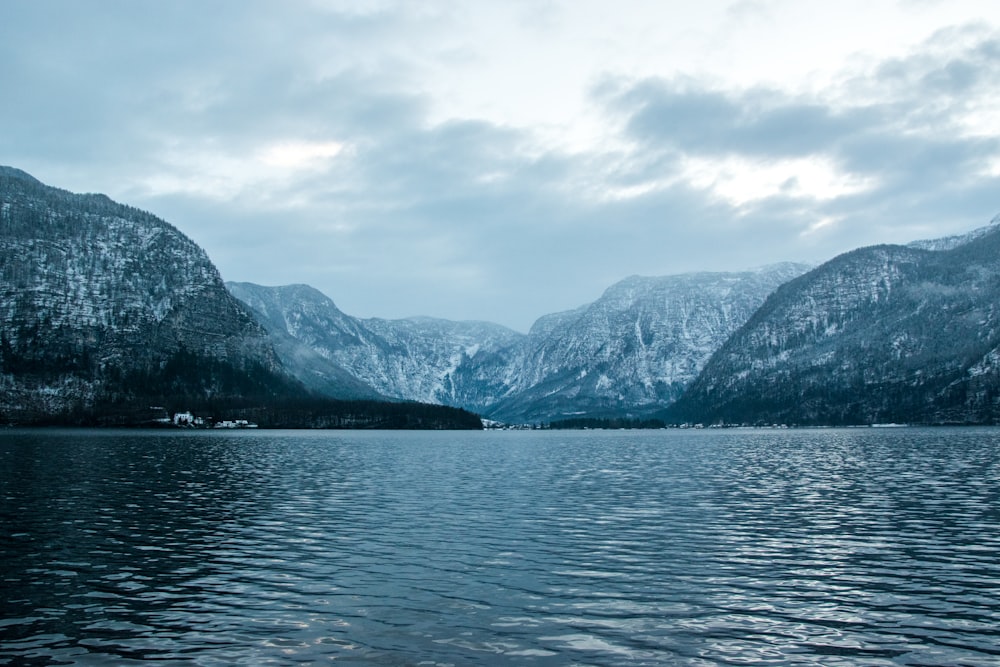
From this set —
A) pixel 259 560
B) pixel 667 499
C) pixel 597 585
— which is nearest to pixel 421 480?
pixel 667 499

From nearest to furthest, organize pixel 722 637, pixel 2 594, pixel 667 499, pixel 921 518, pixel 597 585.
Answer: pixel 722 637 → pixel 2 594 → pixel 597 585 → pixel 921 518 → pixel 667 499

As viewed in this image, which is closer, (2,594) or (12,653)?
(12,653)

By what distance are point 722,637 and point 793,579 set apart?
41.7ft

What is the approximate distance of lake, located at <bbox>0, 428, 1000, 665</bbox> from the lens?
1150 inches

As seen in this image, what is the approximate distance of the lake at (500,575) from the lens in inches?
1150

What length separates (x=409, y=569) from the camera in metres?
43.8

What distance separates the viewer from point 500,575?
42000 millimetres

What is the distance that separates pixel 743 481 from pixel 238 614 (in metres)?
77.3

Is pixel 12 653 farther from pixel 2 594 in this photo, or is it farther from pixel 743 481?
pixel 743 481

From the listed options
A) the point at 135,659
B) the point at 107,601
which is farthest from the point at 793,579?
the point at 107,601

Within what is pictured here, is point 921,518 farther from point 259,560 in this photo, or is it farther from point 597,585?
point 259,560

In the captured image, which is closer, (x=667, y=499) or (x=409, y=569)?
(x=409, y=569)

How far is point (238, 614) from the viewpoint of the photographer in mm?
34125

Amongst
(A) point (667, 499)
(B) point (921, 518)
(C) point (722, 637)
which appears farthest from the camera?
(A) point (667, 499)
